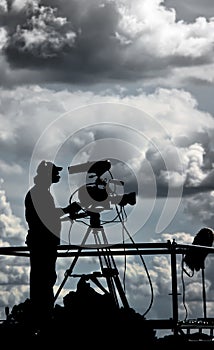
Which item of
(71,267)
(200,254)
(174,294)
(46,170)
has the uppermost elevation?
(46,170)

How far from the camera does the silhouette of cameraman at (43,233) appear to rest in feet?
59.5

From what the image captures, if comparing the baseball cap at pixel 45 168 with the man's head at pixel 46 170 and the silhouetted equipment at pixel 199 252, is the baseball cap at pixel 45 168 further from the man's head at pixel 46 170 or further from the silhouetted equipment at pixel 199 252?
the silhouetted equipment at pixel 199 252

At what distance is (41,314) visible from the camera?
17562mm

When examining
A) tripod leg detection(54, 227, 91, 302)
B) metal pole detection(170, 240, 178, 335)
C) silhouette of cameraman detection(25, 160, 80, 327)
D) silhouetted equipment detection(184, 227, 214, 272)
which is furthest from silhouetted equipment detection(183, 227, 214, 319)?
silhouette of cameraman detection(25, 160, 80, 327)

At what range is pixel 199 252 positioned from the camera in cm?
1892

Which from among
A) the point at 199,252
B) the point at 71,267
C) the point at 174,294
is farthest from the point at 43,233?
the point at 199,252

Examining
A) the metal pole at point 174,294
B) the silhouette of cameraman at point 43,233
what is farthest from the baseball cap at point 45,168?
the metal pole at point 174,294

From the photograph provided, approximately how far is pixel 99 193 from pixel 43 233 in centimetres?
158

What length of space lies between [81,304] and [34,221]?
2266 millimetres

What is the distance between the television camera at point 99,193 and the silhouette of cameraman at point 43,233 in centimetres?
73

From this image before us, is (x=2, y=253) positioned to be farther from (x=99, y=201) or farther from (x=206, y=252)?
(x=206, y=252)

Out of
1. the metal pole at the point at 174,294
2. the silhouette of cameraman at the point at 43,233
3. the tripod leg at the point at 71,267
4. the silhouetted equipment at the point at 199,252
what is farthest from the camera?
the silhouetted equipment at the point at 199,252

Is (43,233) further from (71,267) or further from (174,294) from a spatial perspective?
(174,294)

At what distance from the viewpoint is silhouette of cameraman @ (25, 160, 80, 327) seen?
59.5 feet
